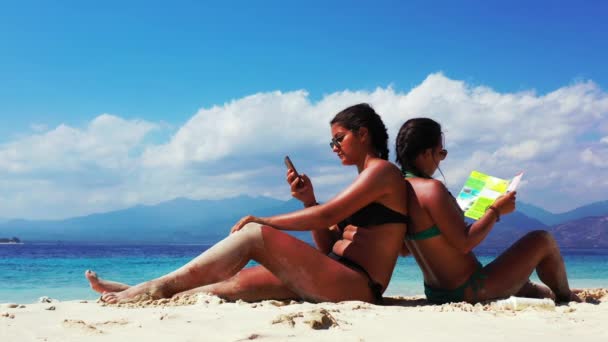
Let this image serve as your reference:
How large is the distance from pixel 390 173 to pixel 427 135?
1.57 ft

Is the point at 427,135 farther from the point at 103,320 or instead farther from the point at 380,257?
the point at 103,320

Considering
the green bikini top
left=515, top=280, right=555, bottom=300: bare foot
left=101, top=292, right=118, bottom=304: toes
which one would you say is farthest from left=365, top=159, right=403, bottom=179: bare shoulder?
left=101, top=292, right=118, bottom=304: toes

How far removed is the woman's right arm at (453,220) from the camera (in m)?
4.18

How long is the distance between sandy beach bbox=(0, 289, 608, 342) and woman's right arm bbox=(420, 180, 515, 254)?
478mm

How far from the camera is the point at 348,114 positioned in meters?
4.40

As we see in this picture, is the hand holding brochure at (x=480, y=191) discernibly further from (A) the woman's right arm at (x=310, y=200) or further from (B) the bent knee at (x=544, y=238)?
(A) the woman's right arm at (x=310, y=200)

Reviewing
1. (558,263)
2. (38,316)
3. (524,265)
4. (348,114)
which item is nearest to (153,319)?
(38,316)

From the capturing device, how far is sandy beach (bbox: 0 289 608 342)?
10.2 ft

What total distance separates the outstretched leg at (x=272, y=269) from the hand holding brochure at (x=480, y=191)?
1.07 metres

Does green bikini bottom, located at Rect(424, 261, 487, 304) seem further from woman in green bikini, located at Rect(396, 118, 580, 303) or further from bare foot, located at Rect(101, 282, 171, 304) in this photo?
bare foot, located at Rect(101, 282, 171, 304)

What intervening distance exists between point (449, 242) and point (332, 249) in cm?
91

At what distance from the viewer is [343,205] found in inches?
159

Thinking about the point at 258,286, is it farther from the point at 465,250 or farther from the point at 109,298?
the point at 465,250

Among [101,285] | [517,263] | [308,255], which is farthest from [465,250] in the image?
[101,285]
